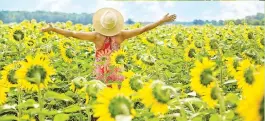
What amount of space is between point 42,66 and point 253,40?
550 cm

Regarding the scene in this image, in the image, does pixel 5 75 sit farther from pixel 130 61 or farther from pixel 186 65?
pixel 130 61

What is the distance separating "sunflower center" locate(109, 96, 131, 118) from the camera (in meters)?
1.67

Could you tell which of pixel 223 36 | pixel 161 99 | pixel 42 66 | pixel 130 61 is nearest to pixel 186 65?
pixel 130 61

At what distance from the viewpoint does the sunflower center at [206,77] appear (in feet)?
6.55

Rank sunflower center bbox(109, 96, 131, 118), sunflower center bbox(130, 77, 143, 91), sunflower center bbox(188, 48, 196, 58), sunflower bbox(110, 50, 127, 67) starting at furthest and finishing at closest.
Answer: sunflower center bbox(188, 48, 196, 58) → sunflower bbox(110, 50, 127, 67) → sunflower center bbox(130, 77, 143, 91) → sunflower center bbox(109, 96, 131, 118)

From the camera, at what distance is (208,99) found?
2008 millimetres

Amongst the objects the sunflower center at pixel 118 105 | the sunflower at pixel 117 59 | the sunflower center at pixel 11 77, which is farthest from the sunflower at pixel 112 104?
the sunflower at pixel 117 59

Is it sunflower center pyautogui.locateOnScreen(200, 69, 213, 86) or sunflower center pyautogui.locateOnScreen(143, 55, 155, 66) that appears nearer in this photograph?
sunflower center pyautogui.locateOnScreen(200, 69, 213, 86)

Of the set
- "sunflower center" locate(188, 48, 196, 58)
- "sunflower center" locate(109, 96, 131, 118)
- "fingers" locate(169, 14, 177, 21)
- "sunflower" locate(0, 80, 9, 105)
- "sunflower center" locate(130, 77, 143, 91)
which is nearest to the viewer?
"sunflower center" locate(109, 96, 131, 118)

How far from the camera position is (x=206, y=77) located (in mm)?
1999

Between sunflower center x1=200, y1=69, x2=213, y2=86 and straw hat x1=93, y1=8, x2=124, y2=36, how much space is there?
1974 millimetres

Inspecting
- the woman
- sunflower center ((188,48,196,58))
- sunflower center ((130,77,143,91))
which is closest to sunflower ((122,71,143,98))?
sunflower center ((130,77,143,91))

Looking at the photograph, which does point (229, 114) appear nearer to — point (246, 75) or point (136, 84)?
point (246, 75)

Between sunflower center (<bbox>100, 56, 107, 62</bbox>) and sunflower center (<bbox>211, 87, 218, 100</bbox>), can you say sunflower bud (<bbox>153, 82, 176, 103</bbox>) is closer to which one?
sunflower center (<bbox>211, 87, 218, 100</bbox>)
